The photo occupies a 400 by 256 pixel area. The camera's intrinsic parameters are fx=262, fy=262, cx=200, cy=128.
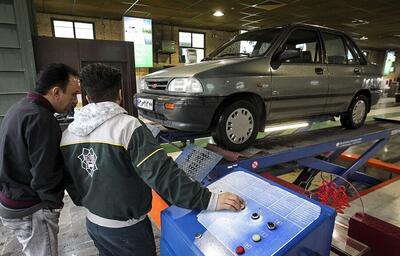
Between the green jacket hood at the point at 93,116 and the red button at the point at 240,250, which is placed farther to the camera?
the green jacket hood at the point at 93,116

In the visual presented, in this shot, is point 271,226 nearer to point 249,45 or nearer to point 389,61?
point 249,45

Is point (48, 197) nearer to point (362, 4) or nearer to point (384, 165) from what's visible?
point (384, 165)

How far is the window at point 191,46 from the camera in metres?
11.5

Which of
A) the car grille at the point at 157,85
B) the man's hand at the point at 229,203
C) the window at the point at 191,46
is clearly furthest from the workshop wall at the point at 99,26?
the man's hand at the point at 229,203

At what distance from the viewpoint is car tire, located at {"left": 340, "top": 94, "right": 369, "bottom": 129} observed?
3.71 metres

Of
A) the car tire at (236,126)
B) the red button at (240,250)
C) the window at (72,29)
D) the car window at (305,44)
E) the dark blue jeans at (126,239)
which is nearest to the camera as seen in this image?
the red button at (240,250)

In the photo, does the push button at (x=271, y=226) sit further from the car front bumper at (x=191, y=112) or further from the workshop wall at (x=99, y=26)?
the workshop wall at (x=99, y=26)

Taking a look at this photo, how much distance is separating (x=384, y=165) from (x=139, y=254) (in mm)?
4335

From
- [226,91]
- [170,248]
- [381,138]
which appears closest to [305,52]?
[226,91]

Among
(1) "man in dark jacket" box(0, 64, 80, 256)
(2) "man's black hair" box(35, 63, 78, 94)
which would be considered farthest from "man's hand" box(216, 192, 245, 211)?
(2) "man's black hair" box(35, 63, 78, 94)

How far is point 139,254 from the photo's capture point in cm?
135

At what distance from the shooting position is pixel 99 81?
1199mm

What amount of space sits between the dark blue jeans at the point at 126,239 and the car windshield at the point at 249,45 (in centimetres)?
216

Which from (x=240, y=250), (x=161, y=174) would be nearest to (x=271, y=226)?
(x=240, y=250)
